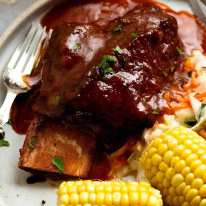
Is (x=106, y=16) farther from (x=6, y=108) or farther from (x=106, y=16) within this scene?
(x=6, y=108)

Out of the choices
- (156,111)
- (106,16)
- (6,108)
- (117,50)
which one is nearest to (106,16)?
(106,16)

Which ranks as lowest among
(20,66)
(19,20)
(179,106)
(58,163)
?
(58,163)

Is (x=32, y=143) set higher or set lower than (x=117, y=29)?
lower

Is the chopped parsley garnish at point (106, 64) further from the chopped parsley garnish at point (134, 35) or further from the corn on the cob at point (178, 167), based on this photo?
the corn on the cob at point (178, 167)

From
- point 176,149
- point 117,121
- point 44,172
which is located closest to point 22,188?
point 44,172

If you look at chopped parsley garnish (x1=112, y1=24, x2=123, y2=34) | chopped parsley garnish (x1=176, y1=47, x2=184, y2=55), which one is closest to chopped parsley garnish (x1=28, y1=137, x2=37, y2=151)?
chopped parsley garnish (x1=112, y1=24, x2=123, y2=34)

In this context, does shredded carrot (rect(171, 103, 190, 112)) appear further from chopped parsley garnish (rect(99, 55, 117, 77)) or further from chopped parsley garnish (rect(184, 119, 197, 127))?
chopped parsley garnish (rect(99, 55, 117, 77))

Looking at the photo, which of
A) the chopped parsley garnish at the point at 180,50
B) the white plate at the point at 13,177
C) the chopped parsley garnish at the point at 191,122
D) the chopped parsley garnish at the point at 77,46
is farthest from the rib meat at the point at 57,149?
the chopped parsley garnish at the point at 180,50
